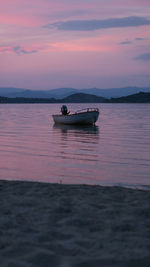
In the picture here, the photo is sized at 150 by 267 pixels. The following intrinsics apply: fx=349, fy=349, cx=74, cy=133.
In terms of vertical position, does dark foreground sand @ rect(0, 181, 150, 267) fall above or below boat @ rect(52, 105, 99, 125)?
below

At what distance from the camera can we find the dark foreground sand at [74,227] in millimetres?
4473

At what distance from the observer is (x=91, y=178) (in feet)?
38.6

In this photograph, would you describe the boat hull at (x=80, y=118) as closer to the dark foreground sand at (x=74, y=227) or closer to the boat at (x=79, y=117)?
the boat at (x=79, y=117)

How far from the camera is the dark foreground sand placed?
14.7ft

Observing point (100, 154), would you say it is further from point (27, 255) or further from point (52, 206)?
point (27, 255)

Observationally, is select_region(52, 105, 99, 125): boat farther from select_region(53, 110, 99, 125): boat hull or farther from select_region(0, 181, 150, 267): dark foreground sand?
select_region(0, 181, 150, 267): dark foreground sand

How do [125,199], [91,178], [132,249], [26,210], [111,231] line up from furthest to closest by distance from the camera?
[91,178], [125,199], [26,210], [111,231], [132,249]

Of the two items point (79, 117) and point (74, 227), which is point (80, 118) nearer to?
point (79, 117)

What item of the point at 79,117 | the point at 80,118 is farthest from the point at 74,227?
the point at 80,118

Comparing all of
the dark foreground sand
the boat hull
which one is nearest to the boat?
the boat hull

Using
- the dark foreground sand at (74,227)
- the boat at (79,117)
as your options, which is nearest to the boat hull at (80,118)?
the boat at (79,117)

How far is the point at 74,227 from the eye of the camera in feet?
18.6

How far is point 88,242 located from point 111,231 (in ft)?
1.92

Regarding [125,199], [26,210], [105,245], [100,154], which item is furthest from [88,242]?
[100,154]
